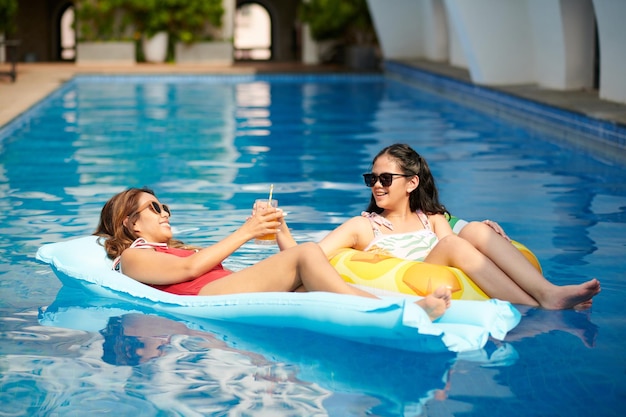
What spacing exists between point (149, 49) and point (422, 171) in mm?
19849

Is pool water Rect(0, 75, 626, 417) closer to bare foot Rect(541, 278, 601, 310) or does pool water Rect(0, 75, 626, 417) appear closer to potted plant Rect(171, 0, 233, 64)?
bare foot Rect(541, 278, 601, 310)

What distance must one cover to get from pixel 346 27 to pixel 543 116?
40.1 feet

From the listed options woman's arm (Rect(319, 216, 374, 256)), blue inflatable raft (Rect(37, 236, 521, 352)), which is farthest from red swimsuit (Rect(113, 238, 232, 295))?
woman's arm (Rect(319, 216, 374, 256))

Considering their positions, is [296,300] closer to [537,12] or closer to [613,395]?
[613,395]

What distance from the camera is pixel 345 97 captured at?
16891 millimetres

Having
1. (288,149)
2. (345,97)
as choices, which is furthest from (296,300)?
(345,97)

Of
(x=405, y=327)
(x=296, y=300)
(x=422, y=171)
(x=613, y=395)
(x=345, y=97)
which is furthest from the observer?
(x=345, y=97)

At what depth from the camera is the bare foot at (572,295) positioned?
4.38 m

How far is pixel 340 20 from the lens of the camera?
2270 cm

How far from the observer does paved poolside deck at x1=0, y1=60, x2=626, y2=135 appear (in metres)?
11.3

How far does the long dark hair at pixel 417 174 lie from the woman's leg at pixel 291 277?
634mm

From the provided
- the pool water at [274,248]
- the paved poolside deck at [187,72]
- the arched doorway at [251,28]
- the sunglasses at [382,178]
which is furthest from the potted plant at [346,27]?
the sunglasses at [382,178]

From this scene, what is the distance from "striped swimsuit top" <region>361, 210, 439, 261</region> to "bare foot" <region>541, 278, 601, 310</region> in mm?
598

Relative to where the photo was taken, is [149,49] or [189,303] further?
[149,49]
